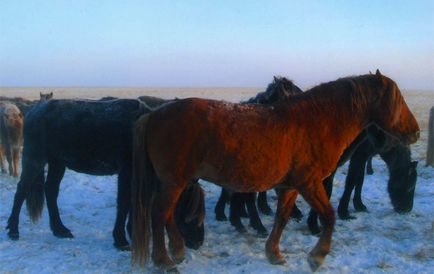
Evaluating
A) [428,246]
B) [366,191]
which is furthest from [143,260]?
[366,191]

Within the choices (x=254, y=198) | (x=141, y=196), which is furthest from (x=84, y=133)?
(x=254, y=198)

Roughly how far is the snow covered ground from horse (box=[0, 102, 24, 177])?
2.90 m

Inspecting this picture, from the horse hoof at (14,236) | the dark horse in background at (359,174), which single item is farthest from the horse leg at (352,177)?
the horse hoof at (14,236)

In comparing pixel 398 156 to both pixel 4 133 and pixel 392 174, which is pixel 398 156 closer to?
pixel 392 174

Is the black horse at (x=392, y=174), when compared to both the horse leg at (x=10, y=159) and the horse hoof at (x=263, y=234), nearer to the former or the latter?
the horse hoof at (x=263, y=234)

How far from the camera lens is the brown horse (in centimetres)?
408

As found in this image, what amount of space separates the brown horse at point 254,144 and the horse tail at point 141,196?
0.01 meters

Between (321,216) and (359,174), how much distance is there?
2592mm

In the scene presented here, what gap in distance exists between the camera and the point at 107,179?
9.29 metres

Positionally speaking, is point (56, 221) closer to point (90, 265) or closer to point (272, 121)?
point (90, 265)

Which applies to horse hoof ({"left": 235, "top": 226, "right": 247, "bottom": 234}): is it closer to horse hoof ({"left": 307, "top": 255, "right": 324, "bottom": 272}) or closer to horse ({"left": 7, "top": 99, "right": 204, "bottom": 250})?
horse ({"left": 7, "top": 99, "right": 204, "bottom": 250})

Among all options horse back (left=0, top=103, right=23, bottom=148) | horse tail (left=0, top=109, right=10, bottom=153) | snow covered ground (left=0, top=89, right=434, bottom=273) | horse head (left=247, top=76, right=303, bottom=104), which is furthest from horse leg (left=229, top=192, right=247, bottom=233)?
horse tail (left=0, top=109, right=10, bottom=153)

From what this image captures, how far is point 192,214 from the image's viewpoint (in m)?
4.94

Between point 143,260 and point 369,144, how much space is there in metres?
4.00
